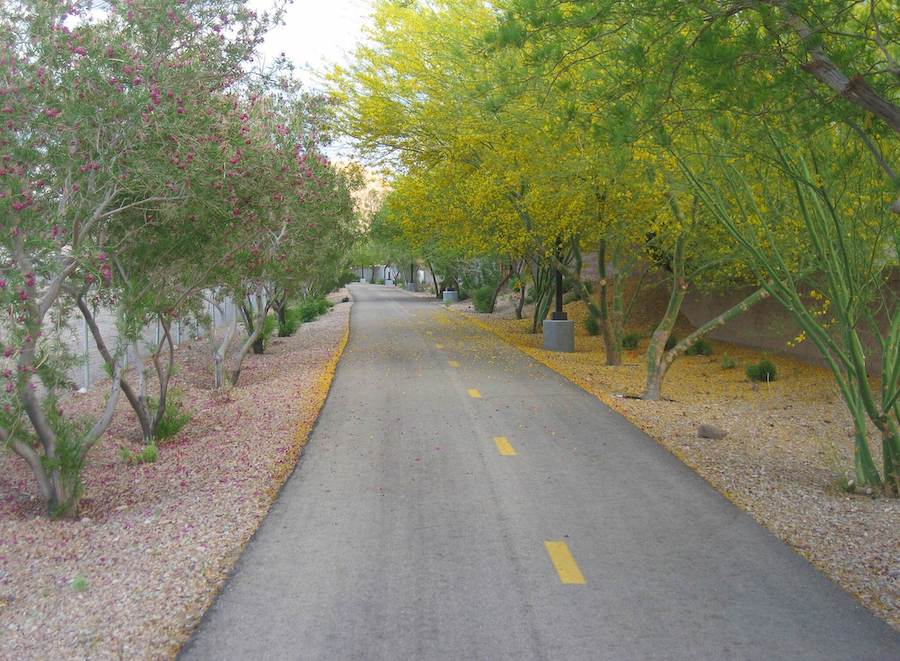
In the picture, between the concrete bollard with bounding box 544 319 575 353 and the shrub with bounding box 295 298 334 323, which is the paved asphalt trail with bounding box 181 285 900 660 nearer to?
the concrete bollard with bounding box 544 319 575 353

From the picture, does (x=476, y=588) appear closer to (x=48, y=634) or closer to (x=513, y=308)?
(x=48, y=634)

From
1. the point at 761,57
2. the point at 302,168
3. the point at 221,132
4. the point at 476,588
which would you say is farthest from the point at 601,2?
the point at 302,168

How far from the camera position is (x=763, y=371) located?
1756 cm

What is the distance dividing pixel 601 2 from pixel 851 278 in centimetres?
390

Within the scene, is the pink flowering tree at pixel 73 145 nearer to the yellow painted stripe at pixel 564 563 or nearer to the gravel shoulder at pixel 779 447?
the yellow painted stripe at pixel 564 563

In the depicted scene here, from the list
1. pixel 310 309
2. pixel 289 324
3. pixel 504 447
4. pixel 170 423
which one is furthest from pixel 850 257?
pixel 310 309

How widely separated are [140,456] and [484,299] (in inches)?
1291

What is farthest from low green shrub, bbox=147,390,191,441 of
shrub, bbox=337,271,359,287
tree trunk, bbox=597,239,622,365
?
shrub, bbox=337,271,359,287

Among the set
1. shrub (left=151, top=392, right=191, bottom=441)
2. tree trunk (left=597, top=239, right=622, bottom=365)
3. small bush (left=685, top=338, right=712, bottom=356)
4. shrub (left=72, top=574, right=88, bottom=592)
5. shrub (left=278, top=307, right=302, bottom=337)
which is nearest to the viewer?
shrub (left=72, top=574, right=88, bottom=592)

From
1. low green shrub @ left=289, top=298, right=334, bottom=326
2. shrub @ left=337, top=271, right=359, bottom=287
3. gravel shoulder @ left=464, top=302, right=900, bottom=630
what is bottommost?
gravel shoulder @ left=464, top=302, right=900, bottom=630

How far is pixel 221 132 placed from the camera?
830 cm

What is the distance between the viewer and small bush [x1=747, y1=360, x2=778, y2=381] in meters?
17.5

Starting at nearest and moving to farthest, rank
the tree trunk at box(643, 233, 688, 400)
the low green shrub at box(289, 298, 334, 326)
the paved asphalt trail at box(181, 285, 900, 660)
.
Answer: the paved asphalt trail at box(181, 285, 900, 660) < the tree trunk at box(643, 233, 688, 400) < the low green shrub at box(289, 298, 334, 326)

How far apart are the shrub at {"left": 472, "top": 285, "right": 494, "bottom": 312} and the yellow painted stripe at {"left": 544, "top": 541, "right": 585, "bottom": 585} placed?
35.3 metres
